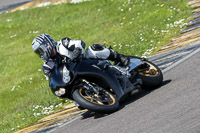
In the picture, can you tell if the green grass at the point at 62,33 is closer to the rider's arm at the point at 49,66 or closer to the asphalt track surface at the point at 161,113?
the rider's arm at the point at 49,66

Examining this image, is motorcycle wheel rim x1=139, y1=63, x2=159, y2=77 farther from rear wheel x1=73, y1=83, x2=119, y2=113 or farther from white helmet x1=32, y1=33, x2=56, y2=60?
white helmet x1=32, y1=33, x2=56, y2=60

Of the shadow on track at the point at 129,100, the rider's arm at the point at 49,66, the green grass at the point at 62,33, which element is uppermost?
the rider's arm at the point at 49,66

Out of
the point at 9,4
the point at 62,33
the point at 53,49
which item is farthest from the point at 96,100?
the point at 9,4

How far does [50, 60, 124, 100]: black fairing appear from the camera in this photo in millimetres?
7336

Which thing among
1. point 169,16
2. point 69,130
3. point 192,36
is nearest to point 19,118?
point 69,130

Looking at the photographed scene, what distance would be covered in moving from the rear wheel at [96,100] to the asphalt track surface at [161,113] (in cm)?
17

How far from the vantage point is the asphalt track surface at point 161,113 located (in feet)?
19.0

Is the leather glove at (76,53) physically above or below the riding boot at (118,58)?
above

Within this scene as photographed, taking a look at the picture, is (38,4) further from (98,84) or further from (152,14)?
(98,84)

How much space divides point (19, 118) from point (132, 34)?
507 centimetres

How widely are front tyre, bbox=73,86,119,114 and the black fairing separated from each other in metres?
0.21

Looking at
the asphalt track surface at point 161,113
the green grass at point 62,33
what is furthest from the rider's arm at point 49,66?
the green grass at point 62,33

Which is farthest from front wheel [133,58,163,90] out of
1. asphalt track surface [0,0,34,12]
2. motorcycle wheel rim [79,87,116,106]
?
asphalt track surface [0,0,34,12]

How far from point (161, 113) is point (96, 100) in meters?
1.25
